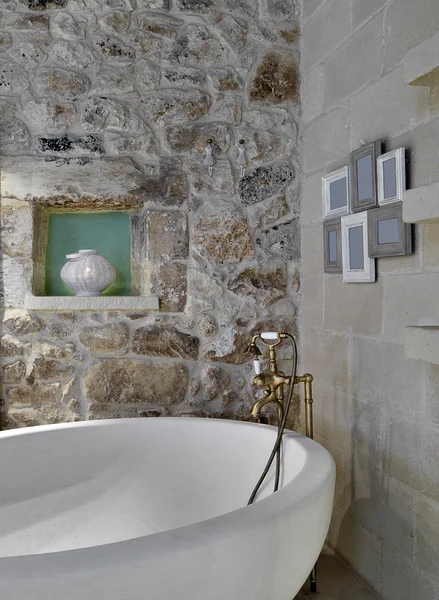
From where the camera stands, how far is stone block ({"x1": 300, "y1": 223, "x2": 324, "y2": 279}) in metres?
2.44

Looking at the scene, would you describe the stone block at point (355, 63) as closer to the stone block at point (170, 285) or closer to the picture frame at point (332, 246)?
the picture frame at point (332, 246)

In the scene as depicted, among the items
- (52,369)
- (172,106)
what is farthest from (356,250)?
(52,369)

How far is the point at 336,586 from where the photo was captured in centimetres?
205

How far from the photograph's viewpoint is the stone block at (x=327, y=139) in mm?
2197

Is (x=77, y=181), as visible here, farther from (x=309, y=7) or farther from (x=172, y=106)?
(x=309, y=7)

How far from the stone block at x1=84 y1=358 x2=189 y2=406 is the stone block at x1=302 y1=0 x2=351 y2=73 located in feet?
4.71

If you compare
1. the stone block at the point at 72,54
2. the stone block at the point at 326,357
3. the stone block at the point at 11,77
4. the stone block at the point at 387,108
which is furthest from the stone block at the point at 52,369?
the stone block at the point at 387,108

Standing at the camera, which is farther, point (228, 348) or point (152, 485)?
point (228, 348)

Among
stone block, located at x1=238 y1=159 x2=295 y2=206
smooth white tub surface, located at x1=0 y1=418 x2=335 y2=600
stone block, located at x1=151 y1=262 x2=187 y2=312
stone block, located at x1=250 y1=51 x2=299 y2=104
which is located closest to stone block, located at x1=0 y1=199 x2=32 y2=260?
stone block, located at x1=151 y1=262 x2=187 y2=312

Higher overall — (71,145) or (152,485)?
(71,145)

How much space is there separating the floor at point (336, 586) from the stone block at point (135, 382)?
88cm

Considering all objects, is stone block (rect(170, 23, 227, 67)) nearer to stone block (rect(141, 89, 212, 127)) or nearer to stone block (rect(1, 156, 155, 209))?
stone block (rect(141, 89, 212, 127))

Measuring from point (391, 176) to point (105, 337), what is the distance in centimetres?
132

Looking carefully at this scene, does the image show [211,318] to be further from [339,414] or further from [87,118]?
[87,118]
